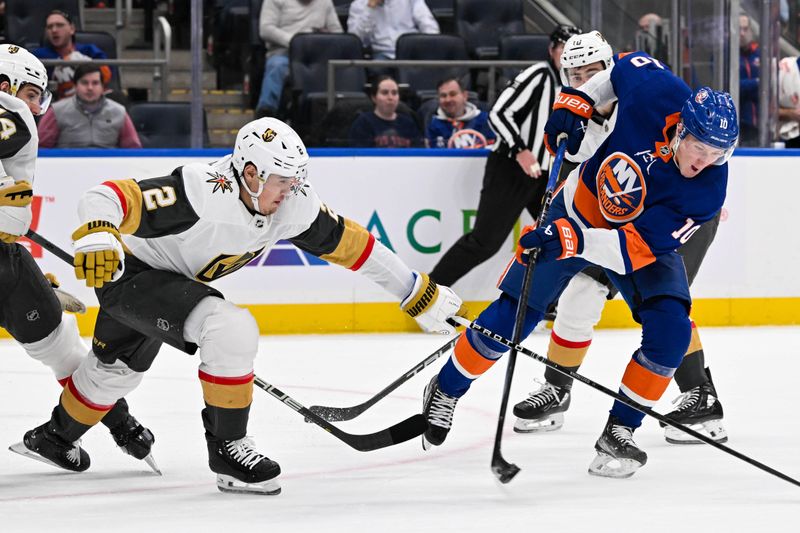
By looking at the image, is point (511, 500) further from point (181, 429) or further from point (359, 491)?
point (181, 429)

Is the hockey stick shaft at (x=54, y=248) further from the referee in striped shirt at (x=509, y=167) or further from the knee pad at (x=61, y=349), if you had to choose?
the referee in striped shirt at (x=509, y=167)

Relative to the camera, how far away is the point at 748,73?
21.5 ft

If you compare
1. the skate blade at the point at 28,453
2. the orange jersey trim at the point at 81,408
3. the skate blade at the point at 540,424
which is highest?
the orange jersey trim at the point at 81,408

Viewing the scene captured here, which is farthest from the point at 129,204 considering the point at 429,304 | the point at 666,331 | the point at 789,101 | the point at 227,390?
the point at 789,101

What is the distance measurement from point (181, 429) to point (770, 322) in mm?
3403

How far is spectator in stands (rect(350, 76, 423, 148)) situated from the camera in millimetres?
6176

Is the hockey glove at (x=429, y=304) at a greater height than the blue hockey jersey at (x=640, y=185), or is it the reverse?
the blue hockey jersey at (x=640, y=185)

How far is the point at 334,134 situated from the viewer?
242 inches

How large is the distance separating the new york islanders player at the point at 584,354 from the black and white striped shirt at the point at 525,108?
185 centimetres

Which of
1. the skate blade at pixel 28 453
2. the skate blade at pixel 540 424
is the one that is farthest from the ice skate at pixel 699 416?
the skate blade at pixel 28 453

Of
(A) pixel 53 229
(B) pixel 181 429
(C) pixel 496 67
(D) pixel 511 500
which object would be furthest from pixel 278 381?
(C) pixel 496 67

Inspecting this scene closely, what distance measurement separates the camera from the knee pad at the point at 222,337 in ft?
9.76

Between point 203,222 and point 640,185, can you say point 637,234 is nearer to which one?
point 640,185

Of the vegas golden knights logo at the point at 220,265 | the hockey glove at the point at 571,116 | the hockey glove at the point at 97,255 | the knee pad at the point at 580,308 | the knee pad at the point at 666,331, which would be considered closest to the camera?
the hockey glove at the point at 97,255
